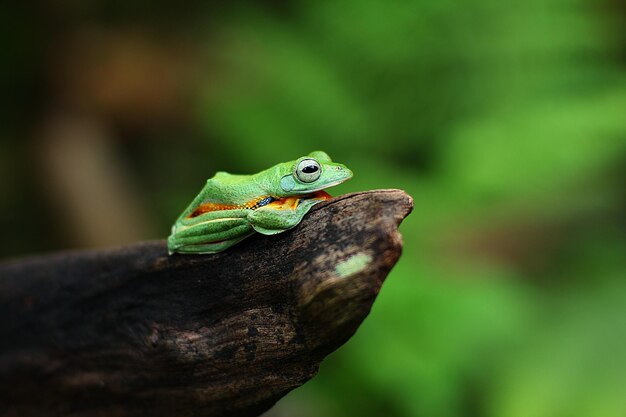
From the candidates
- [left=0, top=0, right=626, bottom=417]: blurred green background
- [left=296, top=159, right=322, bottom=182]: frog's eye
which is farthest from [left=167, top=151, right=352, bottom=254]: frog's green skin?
[left=0, top=0, right=626, bottom=417]: blurred green background

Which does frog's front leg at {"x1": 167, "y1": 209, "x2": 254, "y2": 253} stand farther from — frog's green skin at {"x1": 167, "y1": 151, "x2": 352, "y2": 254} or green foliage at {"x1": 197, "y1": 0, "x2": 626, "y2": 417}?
green foliage at {"x1": 197, "y1": 0, "x2": 626, "y2": 417}

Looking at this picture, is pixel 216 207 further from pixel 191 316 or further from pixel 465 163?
pixel 465 163

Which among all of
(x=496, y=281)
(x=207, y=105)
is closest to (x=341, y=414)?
(x=496, y=281)

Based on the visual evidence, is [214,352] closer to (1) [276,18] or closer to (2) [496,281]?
(2) [496,281]

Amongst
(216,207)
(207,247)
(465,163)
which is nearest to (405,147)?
(465,163)

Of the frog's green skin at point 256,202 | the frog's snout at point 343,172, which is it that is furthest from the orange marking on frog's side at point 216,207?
the frog's snout at point 343,172

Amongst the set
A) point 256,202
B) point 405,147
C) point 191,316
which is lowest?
point 191,316
